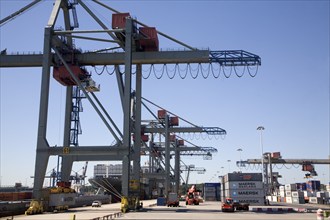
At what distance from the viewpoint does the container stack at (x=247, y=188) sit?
48.1 meters

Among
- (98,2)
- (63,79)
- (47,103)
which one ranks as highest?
(98,2)

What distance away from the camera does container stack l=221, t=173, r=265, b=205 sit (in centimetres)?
4806

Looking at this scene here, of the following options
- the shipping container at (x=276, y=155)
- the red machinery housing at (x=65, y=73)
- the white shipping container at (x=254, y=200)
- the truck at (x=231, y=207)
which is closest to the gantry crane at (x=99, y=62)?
the red machinery housing at (x=65, y=73)

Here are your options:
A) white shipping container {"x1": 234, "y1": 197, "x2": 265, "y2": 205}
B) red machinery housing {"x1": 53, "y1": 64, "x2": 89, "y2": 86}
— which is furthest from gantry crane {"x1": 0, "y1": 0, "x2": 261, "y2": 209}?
white shipping container {"x1": 234, "y1": 197, "x2": 265, "y2": 205}

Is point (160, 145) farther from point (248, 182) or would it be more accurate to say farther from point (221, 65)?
point (221, 65)

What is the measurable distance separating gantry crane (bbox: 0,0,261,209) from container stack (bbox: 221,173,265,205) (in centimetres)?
1367

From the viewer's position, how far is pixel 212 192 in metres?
84.5

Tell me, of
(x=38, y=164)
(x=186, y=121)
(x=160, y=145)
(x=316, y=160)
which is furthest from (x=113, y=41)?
(x=316, y=160)

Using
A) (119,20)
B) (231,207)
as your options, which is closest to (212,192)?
(231,207)

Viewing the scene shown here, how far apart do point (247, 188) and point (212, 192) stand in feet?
122

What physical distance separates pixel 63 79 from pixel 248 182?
91.2 ft

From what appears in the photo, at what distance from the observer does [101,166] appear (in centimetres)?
16450

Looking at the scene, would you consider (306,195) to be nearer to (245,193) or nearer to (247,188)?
(245,193)

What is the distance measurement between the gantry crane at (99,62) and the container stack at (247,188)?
13.7 metres
